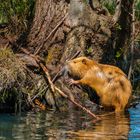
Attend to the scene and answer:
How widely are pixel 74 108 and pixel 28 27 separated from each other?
7.42 ft

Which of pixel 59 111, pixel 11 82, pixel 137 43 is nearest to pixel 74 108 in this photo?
pixel 59 111

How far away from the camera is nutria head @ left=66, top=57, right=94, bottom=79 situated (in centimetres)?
955

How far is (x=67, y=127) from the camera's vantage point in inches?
304

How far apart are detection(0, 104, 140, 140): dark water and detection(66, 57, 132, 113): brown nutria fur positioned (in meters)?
0.36

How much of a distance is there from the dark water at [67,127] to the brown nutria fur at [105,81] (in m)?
0.36

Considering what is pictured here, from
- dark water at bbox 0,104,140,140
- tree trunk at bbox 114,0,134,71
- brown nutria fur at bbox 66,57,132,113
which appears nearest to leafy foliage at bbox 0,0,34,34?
tree trunk at bbox 114,0,134,71

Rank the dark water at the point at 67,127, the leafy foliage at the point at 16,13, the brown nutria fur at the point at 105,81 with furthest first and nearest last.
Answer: the leafy foliage at the point at 16,13
the brown nutria fur at the point at 105,81
the dark water at the point at 67,127

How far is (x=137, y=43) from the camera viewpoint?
13992 mm

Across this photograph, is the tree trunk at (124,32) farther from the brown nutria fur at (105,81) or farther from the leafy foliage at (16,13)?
the brown nutria fur at (105,81)

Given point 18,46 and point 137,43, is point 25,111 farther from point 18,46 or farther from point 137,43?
point 137,43

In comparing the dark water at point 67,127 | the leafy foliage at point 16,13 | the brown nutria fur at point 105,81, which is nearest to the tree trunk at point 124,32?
the leafy foliage at point 16,13

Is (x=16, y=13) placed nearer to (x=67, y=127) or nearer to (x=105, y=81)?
(x=105, y=81)

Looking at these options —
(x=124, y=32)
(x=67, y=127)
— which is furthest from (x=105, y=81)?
(x=124, y=32)

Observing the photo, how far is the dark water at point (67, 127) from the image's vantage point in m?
7.05
